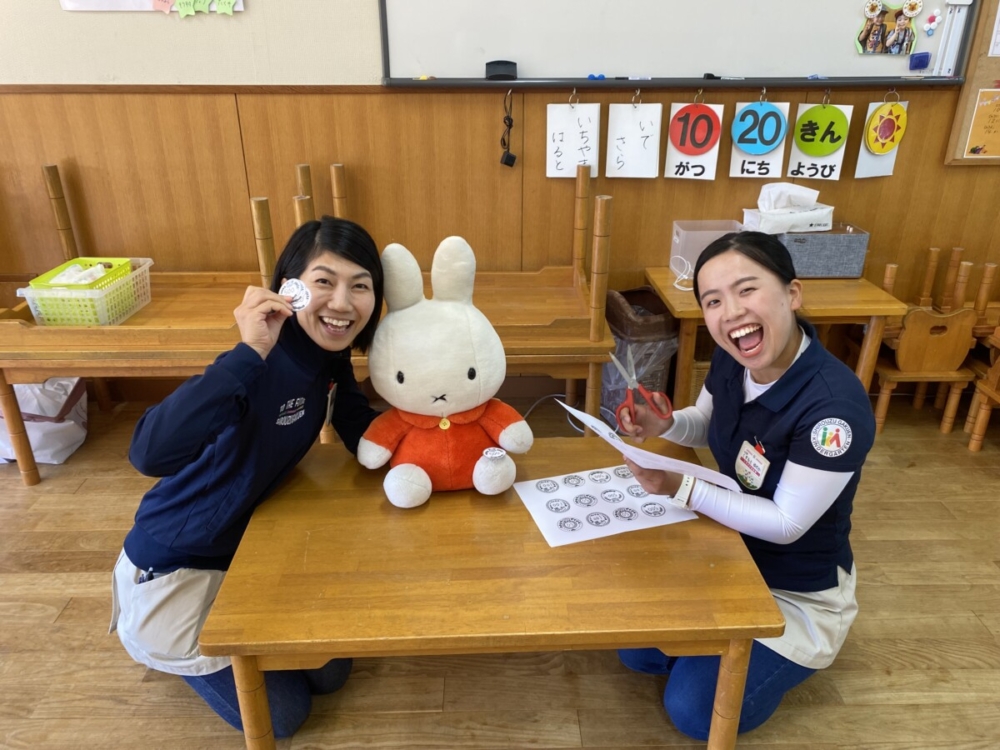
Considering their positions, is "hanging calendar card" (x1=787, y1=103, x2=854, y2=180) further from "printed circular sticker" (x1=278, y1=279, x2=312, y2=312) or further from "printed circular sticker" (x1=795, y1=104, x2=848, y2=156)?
"printed circular sticker" (x1=278, y1=279, x2=312, y2=312)

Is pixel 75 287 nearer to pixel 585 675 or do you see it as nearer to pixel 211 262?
pixel 211 262

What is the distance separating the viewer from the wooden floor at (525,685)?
1.41 metres

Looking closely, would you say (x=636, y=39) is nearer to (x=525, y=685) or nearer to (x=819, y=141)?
(x=819, y=141)

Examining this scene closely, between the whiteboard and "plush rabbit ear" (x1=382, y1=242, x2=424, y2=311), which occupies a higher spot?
the whiteboard

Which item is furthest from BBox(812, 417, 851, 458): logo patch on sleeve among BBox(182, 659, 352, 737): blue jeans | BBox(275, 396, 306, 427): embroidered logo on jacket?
BBox(182, 659, 352, 737): blue jeans

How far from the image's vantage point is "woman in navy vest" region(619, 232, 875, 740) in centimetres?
116

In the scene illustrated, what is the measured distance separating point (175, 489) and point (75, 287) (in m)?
1.04

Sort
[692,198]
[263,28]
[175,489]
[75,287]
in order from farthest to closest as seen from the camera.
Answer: [692,198] → [263,28] → [75,287] → [175,489]

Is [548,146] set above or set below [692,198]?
above

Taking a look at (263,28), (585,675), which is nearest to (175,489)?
(585,675)

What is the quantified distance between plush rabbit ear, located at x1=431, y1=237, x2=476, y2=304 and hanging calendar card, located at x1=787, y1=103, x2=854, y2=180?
153cm

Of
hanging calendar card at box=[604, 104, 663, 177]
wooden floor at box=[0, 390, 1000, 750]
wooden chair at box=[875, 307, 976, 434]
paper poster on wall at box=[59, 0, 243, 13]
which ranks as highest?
paper poster on wall at box=[59, 0, 243, 13]

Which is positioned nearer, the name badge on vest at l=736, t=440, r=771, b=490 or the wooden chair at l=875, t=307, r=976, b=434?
the name badge on vest at l=736, t=440, r=771, b=490

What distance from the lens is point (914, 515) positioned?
2062mm
